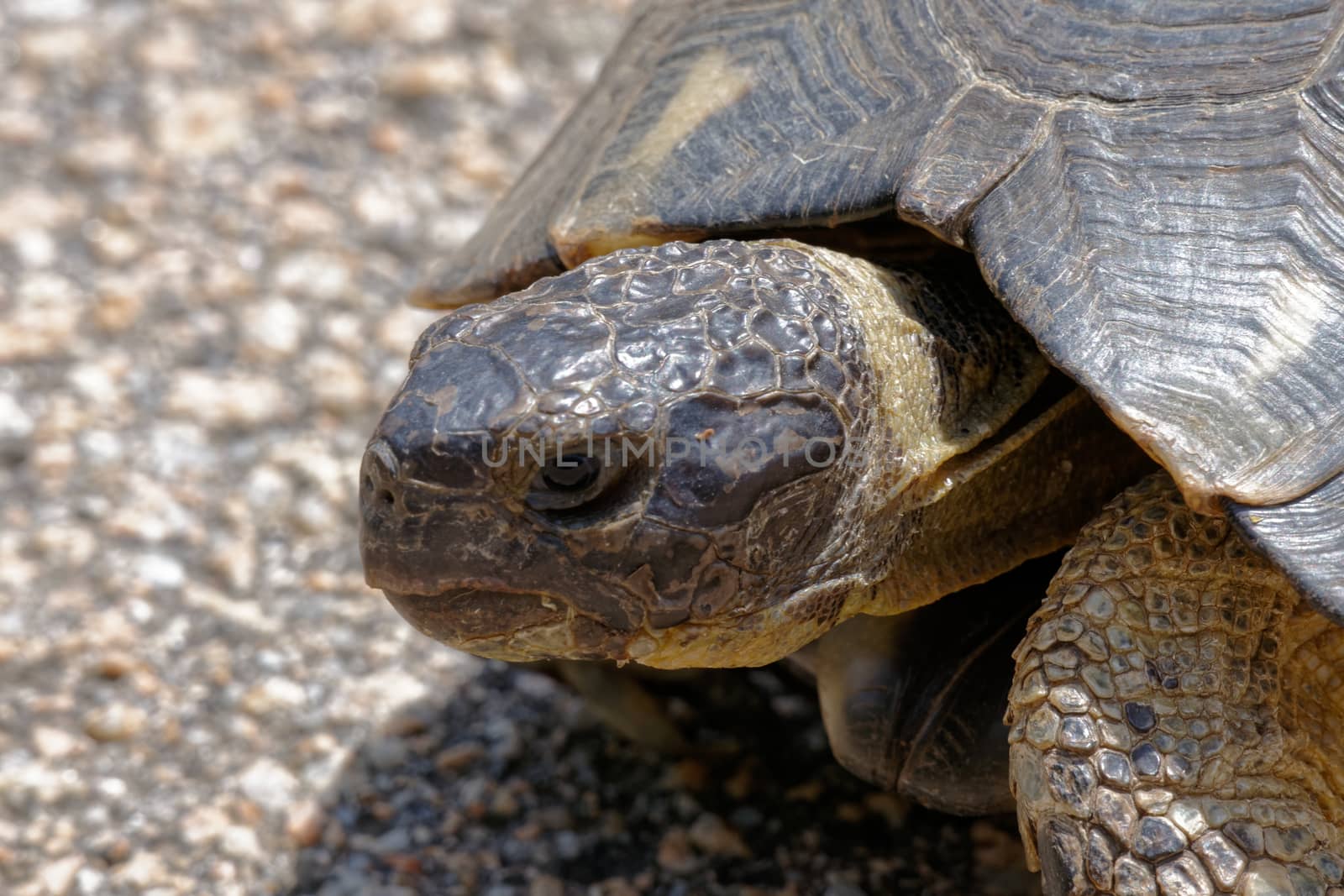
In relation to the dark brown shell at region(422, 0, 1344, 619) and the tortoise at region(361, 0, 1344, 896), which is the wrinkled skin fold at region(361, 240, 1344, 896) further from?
the dark brown shell at region(422, 0, 1344, 619)

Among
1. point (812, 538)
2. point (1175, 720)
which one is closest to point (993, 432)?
point (812, 538)

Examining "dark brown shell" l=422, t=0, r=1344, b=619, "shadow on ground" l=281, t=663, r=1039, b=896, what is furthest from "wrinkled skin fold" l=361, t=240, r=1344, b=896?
"shadow on ground" l=281, t=663, r=1039, b=896

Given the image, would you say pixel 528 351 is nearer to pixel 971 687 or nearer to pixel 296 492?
pixel 971 687

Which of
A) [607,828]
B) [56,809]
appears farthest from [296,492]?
[607,828]

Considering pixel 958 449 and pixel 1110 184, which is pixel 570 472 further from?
pixel 1110 184

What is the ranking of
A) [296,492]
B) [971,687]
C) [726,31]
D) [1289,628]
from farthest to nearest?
[296,492], [726,31], [971,687], [1289,628]

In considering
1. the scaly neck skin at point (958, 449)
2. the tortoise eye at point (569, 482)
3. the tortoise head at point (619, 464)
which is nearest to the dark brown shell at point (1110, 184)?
the scaly neck skin at point (958, 449)
